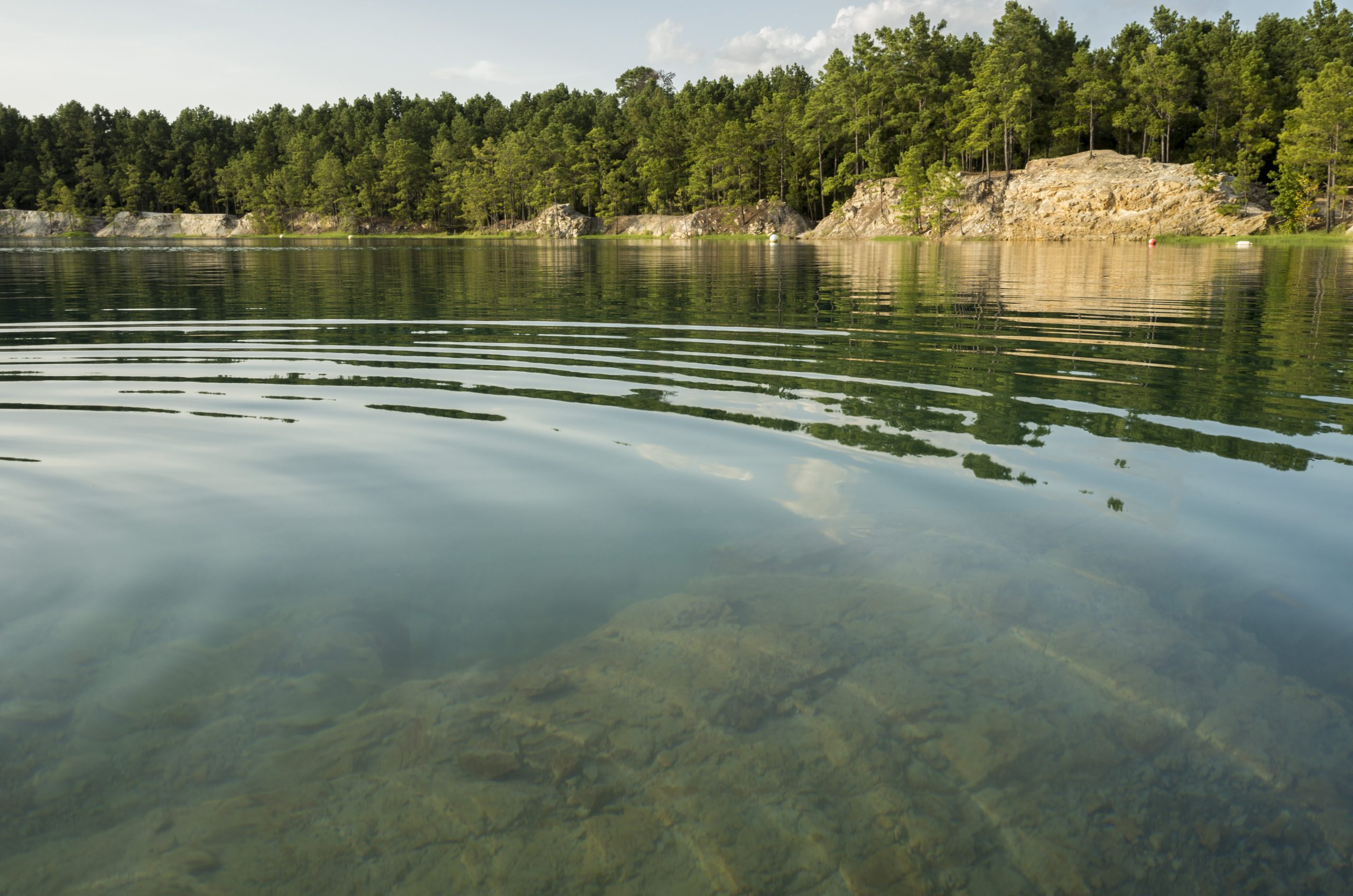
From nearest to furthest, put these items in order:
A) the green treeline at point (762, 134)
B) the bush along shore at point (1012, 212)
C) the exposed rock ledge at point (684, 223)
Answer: the bush along shore at point (1012, 212), the green treeline at point (762, 134), the exposed rock ledge at point (684, 223)

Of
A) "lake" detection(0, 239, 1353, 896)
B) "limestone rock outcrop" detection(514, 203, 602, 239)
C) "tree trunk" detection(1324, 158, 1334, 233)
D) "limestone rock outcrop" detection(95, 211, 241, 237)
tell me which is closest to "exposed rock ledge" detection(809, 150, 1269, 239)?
"tree trunk" detection(1324, 158, 1334, 233)

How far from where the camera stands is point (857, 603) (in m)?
3.66

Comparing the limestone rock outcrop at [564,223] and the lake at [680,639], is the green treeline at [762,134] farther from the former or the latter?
the lake at [680,639]

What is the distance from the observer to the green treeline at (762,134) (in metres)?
73.1

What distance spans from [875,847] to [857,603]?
1504 millimetres

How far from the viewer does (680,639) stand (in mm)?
3344

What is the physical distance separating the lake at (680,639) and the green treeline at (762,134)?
238 feet

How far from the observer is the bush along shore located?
67.2m

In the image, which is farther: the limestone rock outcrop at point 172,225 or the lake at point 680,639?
the limestone rock outcrop at point 172,225

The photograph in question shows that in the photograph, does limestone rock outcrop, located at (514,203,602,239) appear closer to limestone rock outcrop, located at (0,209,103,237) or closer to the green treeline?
the green treeline

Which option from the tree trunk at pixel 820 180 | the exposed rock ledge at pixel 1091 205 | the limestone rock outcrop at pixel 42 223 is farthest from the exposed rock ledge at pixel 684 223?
the limestone rock outcrop at pixel 42 223

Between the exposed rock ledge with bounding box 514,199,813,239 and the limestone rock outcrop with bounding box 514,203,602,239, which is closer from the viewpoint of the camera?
the exposed rock ledge with bounding box 514,199,813,239

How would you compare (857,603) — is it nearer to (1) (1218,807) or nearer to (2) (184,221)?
(1) (1218,807)

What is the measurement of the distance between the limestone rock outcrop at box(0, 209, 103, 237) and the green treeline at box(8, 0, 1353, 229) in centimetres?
262
